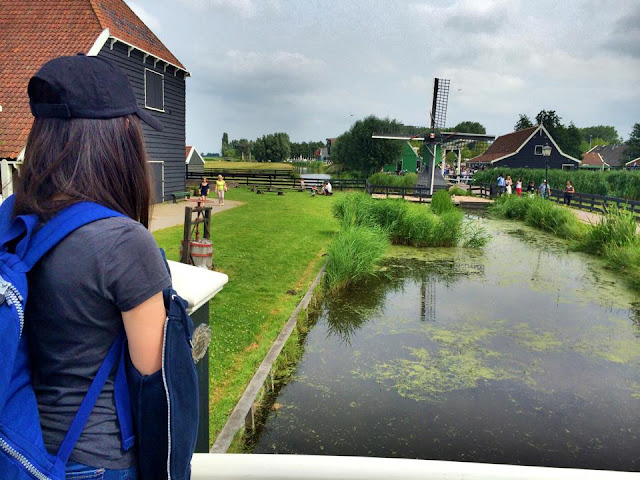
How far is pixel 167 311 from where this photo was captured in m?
1.10

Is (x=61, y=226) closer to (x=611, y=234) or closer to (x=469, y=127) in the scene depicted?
(x=611, y=234)

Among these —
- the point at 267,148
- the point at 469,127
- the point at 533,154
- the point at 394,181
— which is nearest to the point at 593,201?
the point at 394,181

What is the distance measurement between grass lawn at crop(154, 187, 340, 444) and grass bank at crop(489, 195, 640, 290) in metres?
6.25

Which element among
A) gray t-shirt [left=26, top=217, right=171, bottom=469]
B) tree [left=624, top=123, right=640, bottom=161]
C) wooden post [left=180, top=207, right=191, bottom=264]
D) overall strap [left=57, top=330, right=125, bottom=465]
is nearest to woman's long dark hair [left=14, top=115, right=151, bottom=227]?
gray t-shirt [left=26, top=217, right=171, bottom=469]

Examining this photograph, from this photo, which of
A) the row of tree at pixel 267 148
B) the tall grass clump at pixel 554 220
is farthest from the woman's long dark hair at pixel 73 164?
the row of tree at pixel 267 148

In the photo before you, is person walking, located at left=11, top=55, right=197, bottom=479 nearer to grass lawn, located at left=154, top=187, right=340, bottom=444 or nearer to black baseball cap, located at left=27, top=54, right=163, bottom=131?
black baseball cap, located at left=27, top=54, right=163, bottom=131

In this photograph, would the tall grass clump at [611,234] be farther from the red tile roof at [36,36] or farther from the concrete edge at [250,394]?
the red tile roof at [36,36]

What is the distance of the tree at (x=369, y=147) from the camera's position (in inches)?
1741

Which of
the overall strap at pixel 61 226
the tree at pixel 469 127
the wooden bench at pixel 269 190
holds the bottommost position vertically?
the wooden bench at pixel 269 190

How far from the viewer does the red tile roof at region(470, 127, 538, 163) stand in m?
41.8

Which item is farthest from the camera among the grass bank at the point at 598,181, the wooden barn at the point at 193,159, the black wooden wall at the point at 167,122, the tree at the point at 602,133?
the tree at the point at 602,133

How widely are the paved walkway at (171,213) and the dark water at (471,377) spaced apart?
6.60 metres

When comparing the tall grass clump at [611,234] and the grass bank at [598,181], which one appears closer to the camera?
the tall grass clump at [611,234]

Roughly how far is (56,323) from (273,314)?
17.7 feet
